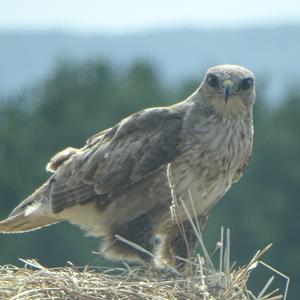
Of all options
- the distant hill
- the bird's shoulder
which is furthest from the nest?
the distant hill

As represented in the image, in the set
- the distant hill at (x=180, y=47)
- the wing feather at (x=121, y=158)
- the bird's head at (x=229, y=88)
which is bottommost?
the distant hill at (x=180, y=47)

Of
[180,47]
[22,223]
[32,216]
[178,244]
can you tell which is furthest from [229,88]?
[180,47]

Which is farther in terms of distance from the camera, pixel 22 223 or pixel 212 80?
pixel 22 223

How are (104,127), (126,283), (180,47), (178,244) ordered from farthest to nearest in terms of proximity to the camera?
(180,47) → (104,127) → (178,244) → (126,283)

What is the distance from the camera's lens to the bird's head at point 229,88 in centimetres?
1171

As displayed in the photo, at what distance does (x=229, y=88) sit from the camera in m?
11.7

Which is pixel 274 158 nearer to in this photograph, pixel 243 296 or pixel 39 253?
pixel 39 253

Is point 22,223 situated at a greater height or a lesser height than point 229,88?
lesser

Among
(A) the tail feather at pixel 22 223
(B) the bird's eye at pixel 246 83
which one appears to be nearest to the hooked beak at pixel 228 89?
(B) the bird's eye at pixel 246 83

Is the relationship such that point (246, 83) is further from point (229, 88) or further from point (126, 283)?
point (126, 283)

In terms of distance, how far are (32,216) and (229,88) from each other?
6.07 feet

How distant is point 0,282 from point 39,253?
3775 cm

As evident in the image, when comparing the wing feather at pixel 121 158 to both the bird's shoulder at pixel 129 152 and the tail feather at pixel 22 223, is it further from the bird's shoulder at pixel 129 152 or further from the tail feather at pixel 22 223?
the tail feather at pixel 22 223

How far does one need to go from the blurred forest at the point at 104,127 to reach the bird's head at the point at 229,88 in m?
28.6
